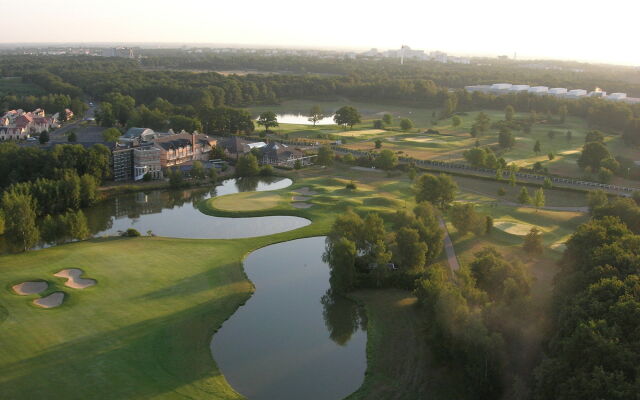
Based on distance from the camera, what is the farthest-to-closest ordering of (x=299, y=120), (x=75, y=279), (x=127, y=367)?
(x=299, y=120), (x=75, y=279), (x=127, y=367)

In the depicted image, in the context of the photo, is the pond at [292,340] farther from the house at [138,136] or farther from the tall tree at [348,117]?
the tall tree at [348,117]

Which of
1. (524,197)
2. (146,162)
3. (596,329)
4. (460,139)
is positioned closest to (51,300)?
(596,329)

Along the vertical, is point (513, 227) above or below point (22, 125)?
below

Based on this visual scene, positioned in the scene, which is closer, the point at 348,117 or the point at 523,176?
the point at 523,176

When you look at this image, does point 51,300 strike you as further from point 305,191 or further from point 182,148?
point 182,148

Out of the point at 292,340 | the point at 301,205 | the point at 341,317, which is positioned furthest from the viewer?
the point at 301,205

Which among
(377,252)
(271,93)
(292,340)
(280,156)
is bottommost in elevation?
(292,340)

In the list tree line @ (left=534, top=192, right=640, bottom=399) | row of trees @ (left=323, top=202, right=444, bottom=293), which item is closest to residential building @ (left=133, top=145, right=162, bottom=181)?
row of trees @ (left=323, top=202, right=444, bottom=293)

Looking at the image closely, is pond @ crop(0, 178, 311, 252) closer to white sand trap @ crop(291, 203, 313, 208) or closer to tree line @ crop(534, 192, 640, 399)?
white sand trap @ crop(291, 203, 313, 208)
